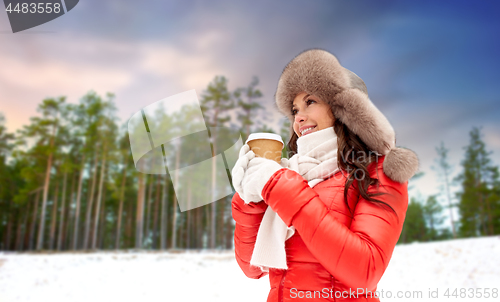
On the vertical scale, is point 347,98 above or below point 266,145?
above

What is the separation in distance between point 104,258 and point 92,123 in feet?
46.2

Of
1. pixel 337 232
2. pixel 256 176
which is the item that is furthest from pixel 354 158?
pixel 256 176

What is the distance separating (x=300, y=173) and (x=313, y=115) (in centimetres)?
37

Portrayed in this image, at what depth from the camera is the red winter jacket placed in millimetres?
1111

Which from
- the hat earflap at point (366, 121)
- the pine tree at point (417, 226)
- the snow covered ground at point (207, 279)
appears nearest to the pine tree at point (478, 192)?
the pine tree at point (417, 226)

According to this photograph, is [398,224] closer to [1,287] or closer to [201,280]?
[201,280]

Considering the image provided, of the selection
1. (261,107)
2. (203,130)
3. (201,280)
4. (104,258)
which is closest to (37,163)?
(104,258)

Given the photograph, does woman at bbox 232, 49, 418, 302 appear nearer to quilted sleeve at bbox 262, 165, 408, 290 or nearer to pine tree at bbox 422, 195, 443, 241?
quilted sleeve at bbox 262, 165, 408, 290

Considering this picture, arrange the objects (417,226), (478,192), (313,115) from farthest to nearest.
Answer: (417,226), (478,192), (313,115)

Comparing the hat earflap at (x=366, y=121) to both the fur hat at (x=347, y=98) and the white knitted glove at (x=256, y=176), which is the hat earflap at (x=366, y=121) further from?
the white knitted glove at (x=256, y=176)

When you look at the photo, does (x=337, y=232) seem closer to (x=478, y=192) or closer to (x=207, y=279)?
(x=207, y=279)

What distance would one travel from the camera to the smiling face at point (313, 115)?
5.33ft

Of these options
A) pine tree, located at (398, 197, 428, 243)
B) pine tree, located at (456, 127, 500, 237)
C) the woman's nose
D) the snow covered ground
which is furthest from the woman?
pine tree, located at (398, 197, 428, 243)

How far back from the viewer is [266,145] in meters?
1.31
